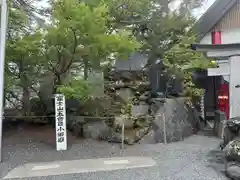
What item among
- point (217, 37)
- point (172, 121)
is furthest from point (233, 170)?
point (217, 37)

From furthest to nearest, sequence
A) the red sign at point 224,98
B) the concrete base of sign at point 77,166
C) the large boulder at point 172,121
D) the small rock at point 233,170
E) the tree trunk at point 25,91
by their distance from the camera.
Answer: the red sign at point 224,98 < the large boulder at point 172,121 < the tree trunk at point 25,91 < the concrete base of sign at point 77,166 < the small rock at point 233,170

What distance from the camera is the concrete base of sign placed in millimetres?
5090

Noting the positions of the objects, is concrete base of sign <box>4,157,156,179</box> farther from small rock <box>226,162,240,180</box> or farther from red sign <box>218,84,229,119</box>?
red sign <box>218,84,229,119</box>

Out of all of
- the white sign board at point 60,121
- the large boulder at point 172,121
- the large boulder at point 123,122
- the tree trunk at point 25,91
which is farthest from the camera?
the large boulder at point 123,122

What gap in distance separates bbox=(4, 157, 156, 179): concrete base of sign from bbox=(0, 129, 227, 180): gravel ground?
0.66ft

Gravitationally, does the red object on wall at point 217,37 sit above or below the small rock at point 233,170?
above

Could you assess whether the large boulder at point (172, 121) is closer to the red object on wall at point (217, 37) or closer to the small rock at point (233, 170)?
the small rock at point (233, 170)

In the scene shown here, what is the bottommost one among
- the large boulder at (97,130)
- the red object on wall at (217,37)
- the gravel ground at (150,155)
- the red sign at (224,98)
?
the gravel ground at (150,155)

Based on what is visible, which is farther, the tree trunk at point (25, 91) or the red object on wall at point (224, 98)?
the red object on wall at point (224, 98)

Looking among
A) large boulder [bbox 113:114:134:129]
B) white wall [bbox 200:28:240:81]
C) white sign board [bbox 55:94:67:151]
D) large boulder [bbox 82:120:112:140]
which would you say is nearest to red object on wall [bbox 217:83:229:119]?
large boulder [bbox 113:114:134:129]

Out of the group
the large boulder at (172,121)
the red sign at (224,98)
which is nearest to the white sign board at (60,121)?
the large boulder at (172,121)

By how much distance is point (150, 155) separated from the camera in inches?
243

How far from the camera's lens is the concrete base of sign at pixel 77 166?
5.09m

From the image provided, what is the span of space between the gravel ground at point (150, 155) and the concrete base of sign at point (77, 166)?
20cm
